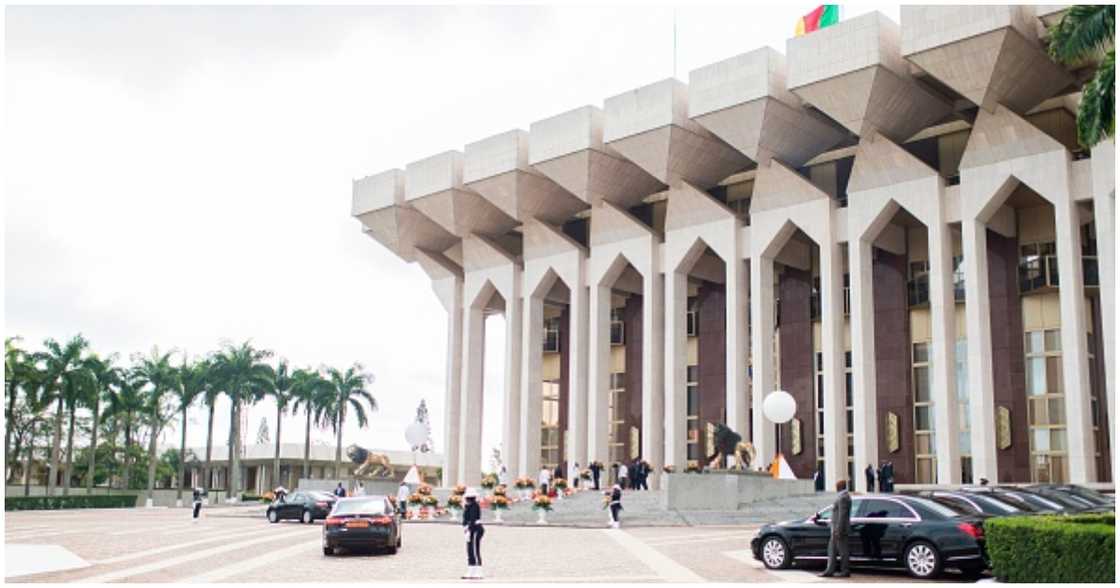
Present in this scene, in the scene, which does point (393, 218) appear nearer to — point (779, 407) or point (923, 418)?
point (779, 407)

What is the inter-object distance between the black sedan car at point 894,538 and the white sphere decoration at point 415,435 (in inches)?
1079

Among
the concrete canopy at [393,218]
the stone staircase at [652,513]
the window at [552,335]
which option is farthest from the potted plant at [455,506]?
the window at [552,335]

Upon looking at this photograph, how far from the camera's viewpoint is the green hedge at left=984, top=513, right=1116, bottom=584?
485 inches

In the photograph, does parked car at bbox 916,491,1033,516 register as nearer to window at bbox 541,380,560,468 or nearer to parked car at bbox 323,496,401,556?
parked car at bbox 323,496,401,556

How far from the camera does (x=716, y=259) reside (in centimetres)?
4703

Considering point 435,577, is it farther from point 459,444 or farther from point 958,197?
point 459,444

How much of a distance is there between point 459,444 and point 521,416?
4372 millimetres

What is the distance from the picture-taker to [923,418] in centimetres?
4041

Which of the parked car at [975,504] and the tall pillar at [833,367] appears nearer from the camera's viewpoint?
the parked car at [975,504]

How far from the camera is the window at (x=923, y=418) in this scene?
39812mm

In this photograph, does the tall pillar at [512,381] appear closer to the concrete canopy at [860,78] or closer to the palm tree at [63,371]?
the concrete canopy at [860,78]

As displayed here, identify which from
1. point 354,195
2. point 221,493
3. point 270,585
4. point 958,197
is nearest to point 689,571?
point 270,585

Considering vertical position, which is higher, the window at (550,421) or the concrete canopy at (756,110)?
the concrete canopy at (756,110)

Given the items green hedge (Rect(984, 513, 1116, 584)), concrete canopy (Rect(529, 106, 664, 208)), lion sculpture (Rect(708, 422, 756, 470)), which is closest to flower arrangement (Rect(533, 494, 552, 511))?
lion sculpture (Rect(708, 422, 756, 470))
